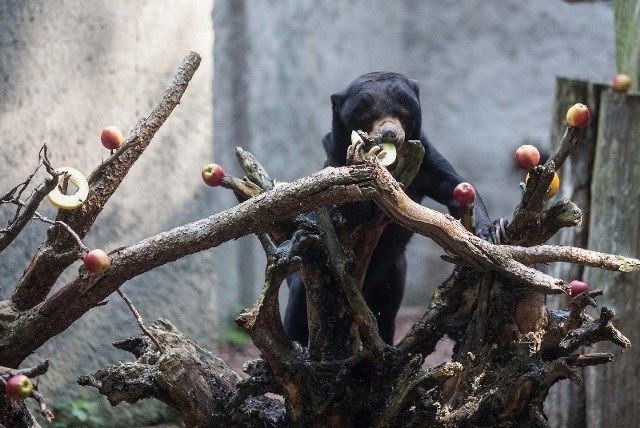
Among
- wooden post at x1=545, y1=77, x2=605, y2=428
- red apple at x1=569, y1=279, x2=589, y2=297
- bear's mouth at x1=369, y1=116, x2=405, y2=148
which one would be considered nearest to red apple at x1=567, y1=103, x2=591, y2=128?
red apple at x1=569, y1=279, x2=589, y2=297

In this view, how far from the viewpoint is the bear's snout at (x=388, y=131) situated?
376cm

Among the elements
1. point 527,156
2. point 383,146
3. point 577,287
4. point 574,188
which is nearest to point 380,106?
point 383,146

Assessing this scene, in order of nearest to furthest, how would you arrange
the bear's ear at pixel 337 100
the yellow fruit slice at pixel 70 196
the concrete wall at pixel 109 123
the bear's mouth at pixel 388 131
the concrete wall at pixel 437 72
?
the yellow fruit slice at pixel 70 196
the bear's mouth at pixel 388 131
the bear's ear at pixel 337 100
the concrete wall at pixel 109 123
the concrete wall at pixel 437 72

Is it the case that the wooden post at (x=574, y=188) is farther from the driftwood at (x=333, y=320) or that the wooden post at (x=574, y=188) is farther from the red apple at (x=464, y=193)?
the red apple at (x=464, y=193)

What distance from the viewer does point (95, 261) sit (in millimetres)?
2777

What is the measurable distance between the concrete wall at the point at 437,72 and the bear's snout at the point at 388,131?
4.66m

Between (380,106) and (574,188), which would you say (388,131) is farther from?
(574,188)

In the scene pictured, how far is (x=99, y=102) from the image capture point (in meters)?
5.07

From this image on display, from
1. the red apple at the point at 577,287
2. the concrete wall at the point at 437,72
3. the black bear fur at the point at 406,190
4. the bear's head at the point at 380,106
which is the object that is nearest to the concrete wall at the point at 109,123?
the black bear fur at the point at 406,190

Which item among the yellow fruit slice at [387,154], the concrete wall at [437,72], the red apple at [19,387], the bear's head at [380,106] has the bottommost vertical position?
the red apple at [19,387]

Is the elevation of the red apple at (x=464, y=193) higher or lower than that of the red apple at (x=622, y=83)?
lower

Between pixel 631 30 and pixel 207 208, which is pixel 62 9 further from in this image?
pixel 631 30

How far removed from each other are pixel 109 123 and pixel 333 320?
217 centimetres

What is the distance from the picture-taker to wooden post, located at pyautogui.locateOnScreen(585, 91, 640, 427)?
4906mm
